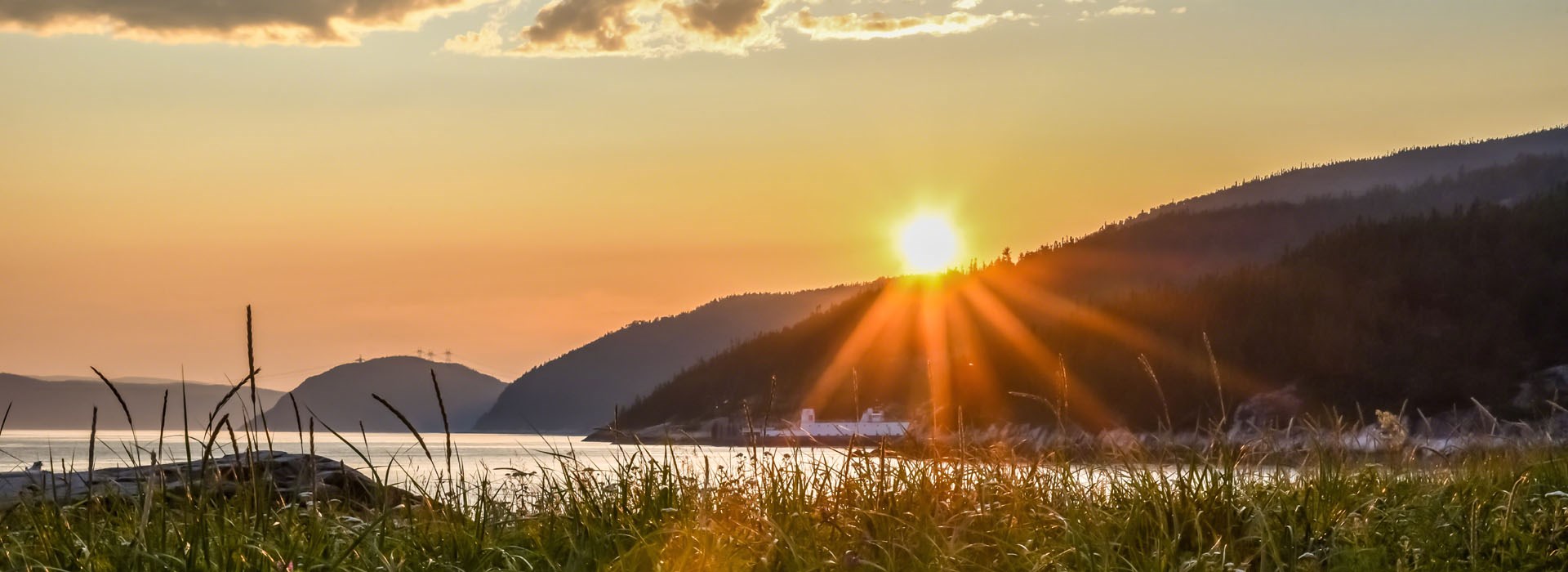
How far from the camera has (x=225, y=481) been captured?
8742mm

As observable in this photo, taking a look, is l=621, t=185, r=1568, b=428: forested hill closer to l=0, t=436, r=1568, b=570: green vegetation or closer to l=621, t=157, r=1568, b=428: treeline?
l=621, t=157, r=1568, b=428: treeline

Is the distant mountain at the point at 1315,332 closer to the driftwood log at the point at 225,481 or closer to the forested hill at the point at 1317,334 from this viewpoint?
the forested hill at the point at 1317,334

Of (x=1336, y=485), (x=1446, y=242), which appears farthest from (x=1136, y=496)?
(x=1446, y=242)

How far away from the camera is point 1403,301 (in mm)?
127312

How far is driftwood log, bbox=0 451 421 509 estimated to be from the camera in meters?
7.09

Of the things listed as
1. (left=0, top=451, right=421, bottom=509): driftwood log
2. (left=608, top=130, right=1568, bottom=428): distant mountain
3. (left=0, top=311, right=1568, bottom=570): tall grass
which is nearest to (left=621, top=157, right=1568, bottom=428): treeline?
(left=608, top=130, right=1568, bottom=428): distant mountain

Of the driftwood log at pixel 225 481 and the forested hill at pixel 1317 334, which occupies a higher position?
the forested hill at pixel 1317 334

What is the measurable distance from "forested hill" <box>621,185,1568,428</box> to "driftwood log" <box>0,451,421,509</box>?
94454 mm

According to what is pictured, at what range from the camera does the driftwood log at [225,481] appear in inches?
279

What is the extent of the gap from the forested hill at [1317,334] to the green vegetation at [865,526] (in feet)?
321

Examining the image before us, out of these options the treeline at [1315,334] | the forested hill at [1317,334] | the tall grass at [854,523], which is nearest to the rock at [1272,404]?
the treeline at [1315,334]

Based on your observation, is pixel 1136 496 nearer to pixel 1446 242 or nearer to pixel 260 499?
pixel 260 499

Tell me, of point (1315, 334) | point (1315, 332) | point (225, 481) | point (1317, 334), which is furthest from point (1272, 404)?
point (225, 481)

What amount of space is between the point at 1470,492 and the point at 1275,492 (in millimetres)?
2630
